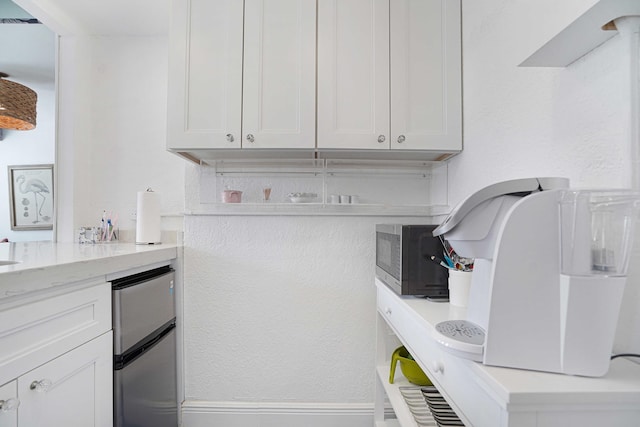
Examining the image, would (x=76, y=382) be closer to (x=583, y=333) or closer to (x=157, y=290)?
(x=157, y=290)

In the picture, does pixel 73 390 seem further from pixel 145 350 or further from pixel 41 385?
pixel 145 350

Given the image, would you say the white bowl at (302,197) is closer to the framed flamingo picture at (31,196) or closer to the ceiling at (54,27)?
the ceiling at (54,27)

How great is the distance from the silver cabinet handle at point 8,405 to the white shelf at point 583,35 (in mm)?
1567

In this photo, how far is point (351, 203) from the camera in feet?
5.87

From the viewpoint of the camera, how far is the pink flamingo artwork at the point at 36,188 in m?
1.97

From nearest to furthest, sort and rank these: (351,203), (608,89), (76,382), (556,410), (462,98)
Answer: (556,410) → (608,89) → (76,382) → (462,98) → (351,203)

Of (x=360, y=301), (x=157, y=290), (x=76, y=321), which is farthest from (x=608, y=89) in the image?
(x=157, y=290)

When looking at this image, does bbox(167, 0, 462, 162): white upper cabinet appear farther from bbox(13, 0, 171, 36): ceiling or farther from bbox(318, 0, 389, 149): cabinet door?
bbox(13, 0, 171, 36): ceiling

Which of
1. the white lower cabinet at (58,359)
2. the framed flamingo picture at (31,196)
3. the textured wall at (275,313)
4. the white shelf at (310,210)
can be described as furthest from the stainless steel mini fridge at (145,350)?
the framed flamingo picture at (31,196)

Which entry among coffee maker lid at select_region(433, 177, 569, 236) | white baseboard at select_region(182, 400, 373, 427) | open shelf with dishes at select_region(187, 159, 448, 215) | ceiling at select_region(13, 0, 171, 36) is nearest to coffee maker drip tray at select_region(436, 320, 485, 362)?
coffee maker lid at select_region(433, 177, 569, 236)

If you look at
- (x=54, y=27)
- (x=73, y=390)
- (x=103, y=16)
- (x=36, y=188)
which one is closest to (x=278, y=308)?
(x=73, y=390)

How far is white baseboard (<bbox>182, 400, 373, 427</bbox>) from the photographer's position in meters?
1.81

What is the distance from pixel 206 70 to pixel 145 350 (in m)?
1.32

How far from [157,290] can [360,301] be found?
1070 millimetres
